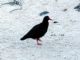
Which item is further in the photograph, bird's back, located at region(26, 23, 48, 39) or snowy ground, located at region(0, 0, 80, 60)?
bird's back, located at region(26, 23, 48, 39)

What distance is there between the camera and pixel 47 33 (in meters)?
13.5

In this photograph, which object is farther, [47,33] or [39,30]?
[47,33]

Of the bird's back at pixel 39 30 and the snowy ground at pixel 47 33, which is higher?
the bird's back at pixel 39 30

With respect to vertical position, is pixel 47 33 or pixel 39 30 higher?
pixel 39 30

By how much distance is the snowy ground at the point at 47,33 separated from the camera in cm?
1036

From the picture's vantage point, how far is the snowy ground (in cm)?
1036

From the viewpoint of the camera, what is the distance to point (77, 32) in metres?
13.0

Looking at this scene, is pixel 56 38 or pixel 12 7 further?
pixel 12 7

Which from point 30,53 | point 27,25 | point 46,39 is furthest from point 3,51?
point 27,25

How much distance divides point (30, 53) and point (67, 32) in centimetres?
310

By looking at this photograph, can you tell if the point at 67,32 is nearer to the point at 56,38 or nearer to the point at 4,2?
the point at 56,38

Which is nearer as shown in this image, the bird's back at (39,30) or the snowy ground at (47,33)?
the snowy ground at (47,33)

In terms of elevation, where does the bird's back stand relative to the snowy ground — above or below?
above

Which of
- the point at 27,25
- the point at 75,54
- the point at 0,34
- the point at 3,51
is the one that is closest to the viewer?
the point at 75,54
